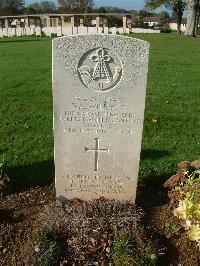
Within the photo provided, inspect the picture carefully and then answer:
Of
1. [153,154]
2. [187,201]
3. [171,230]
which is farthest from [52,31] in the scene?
[187,201]

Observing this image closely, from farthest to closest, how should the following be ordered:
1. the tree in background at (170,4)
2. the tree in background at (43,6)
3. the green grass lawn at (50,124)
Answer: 1. the tree in background at (43,6)
2. the tree in background at (170,4)
3. the green grass lawn at (50,124)

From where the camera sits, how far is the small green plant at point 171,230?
15.6 feet

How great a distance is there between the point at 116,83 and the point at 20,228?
1.88 metres

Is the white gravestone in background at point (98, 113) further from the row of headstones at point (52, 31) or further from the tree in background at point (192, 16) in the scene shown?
the row of headstones at point (52, 31)

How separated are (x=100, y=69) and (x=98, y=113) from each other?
498 millimetres

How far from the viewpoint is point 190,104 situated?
980cm

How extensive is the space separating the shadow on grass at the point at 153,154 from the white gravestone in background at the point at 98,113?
4.97 ft

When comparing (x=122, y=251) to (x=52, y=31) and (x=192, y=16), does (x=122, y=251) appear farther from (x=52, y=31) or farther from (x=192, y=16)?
(x=52, y=31)

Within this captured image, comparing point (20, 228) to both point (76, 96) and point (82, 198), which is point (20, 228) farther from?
point (76, 96)

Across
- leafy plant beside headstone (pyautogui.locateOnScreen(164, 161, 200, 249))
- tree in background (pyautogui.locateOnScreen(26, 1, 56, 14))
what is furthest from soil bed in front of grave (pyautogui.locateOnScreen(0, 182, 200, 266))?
tree in background (pyautogui.locateOnScreen(26, 1, 56, 14))

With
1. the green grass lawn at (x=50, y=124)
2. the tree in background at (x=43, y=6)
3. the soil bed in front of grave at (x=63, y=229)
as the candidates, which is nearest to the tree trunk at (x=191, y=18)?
the green grass lawn at (x=50, y=124)

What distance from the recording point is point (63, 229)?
457 centimetres

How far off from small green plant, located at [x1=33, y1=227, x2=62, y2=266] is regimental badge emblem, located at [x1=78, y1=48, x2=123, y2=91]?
1.56 meters

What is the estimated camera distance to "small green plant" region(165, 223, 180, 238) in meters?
4.74
